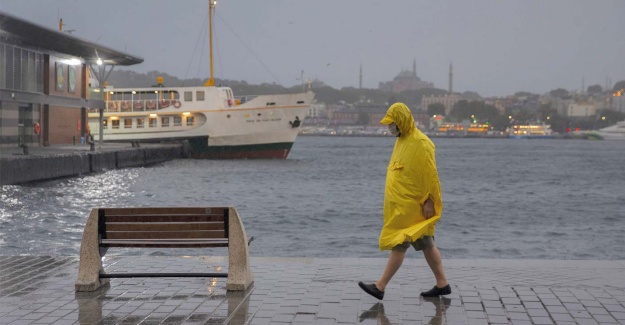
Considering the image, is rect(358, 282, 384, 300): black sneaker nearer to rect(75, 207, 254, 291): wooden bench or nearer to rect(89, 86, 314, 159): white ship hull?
rect(75, 207, 254, 291): wooden bench

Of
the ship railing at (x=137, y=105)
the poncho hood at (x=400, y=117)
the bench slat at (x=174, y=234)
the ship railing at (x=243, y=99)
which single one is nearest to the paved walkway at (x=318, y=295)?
the bench slat at (x=174, y=234)

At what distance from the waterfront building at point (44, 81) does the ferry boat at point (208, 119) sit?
5310 millimetres

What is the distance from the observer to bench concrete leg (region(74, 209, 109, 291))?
8.11 m

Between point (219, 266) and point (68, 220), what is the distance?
1229 centimetres

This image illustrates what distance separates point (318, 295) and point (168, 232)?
4.55ft

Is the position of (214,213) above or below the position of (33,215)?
above

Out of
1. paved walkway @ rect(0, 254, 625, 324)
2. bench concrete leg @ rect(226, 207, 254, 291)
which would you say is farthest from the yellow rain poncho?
bench concrete leg @ rect(226, 207, 254, 291)

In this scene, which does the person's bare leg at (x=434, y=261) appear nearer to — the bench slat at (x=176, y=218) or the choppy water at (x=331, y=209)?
the bench slat at (x=176, y=218)

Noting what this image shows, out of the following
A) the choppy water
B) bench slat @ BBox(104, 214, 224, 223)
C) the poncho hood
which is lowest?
the choppy water

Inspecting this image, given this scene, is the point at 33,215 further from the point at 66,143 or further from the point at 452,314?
the point at 66,143

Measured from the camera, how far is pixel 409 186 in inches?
314

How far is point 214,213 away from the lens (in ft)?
27.0

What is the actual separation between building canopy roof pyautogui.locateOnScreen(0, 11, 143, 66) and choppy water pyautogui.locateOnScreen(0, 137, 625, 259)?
282 inches

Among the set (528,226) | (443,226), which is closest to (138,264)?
(443,226)
